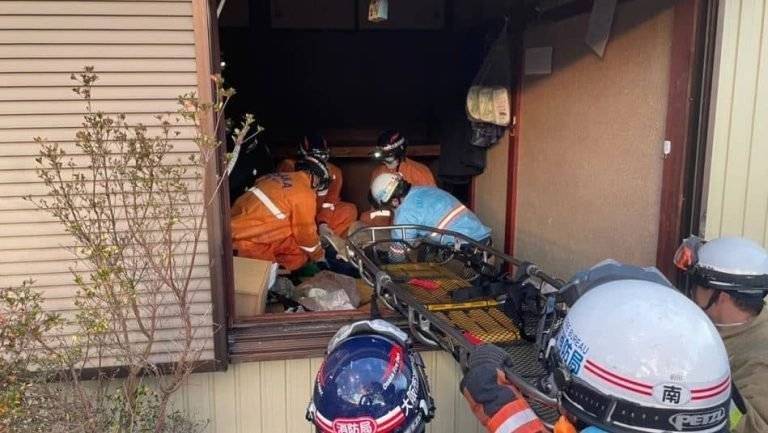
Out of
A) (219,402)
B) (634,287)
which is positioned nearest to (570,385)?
(634,287)

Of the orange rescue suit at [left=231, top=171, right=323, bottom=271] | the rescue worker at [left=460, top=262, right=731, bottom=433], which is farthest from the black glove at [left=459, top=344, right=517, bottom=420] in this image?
the orange rescue suit at [left=231, top=171, right=323, bottom=271]

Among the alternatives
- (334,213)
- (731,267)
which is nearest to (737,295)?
(731,267)

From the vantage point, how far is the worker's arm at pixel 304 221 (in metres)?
4.48

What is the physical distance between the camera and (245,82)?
672cm

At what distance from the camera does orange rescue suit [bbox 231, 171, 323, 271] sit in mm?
4246

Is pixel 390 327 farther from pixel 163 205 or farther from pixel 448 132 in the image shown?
pixel 448 132

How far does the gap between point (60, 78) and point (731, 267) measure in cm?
264

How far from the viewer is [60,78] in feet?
8.47

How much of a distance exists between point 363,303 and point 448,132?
242cm

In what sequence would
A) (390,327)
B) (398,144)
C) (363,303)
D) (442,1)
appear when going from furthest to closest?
1. (442,1)
2. (398,144)
3. (363,303)
4. (390,327)

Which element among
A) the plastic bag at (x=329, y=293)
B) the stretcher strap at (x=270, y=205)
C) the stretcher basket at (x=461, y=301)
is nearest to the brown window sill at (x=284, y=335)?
the stretcher basket at (x=461, y=301)

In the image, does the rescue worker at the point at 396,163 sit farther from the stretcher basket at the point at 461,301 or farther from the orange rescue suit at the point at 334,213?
the stretcher basket at the point at 461,301

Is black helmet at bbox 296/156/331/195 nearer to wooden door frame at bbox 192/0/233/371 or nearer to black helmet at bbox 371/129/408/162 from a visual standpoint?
black helmet at bbox 371/129/408/162

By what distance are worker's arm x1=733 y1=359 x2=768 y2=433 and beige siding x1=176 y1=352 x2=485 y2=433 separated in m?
1.46
